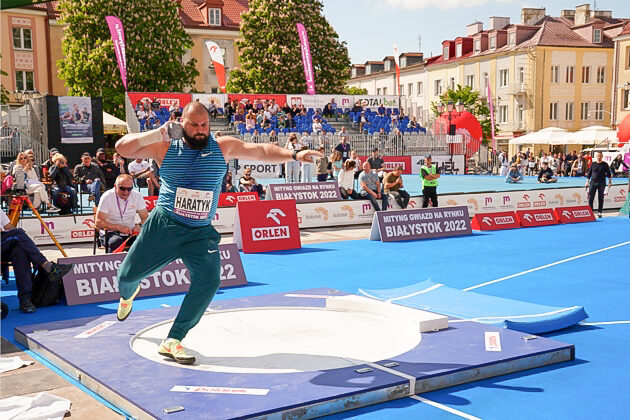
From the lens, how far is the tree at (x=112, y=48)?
143 feet

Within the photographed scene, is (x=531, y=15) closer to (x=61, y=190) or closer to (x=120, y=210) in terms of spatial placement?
(x=61, y=190)

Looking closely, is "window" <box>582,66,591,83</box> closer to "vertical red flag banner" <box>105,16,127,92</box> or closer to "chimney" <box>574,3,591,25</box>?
"chimney" <box>574,3,591,25</box>

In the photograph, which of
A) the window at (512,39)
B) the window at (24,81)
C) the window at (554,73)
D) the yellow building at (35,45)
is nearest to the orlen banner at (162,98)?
the yellow building at (35,45)

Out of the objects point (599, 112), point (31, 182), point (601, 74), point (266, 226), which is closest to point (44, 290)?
point (266, 226)

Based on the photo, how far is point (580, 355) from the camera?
6605 mm

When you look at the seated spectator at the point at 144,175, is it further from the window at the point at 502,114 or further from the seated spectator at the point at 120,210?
the window at the point at 502,114

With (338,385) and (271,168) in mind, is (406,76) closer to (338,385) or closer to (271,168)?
(271,168)

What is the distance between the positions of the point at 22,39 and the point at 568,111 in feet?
146

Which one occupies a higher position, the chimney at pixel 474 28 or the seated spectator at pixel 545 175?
the chimney at pixel 474 28

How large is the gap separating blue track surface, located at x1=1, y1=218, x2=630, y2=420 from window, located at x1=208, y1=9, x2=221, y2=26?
4643 centimetres

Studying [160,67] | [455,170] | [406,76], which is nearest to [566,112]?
[406,76]

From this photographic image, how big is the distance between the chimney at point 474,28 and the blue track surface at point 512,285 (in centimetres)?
5217

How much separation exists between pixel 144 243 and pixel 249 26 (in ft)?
155

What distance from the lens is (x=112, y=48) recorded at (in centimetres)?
4359
